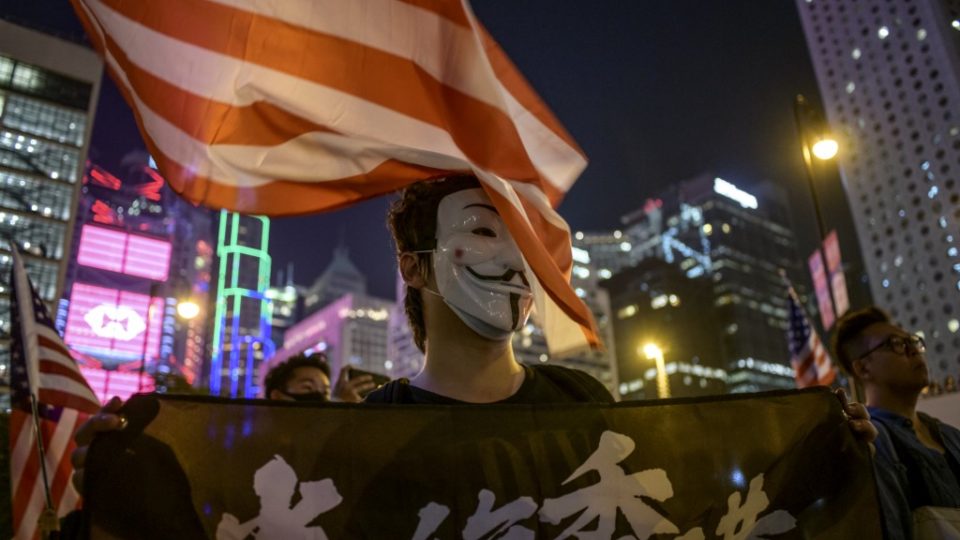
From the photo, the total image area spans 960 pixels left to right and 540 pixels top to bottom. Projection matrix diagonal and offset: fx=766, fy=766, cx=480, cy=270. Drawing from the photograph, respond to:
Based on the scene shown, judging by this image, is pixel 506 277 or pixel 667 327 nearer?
pixel 506 277

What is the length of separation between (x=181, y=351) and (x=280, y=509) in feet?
368

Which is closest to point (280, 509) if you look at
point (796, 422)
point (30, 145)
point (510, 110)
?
point (796, 422)

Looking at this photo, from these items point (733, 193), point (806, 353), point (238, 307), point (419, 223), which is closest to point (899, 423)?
point (419, 223)

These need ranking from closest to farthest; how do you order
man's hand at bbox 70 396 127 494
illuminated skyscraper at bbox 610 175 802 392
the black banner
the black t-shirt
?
man's hand at bbox 70 396 127 494
the black banner
the black t-shirt
illuminated skyscraper at bbox 610 175 802 392

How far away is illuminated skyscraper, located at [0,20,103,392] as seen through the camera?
58.8 meters

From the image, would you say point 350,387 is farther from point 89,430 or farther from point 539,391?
point 89,430

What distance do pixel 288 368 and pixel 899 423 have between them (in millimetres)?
4351

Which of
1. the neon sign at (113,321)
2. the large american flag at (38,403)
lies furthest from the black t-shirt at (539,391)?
the neon sign at (113,321)

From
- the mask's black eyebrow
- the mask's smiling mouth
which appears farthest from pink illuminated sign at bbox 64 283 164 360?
the mask's smiling mouth

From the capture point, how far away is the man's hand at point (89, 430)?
232 centimetres

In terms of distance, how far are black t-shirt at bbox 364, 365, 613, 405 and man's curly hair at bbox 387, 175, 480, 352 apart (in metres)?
0.32

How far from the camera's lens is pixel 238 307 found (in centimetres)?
11669

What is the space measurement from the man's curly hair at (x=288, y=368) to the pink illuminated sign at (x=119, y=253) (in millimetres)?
59292

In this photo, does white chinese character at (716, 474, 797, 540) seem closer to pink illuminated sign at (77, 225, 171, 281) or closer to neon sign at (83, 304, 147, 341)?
pink illuminated sign at (77, 225, 171, 281)
